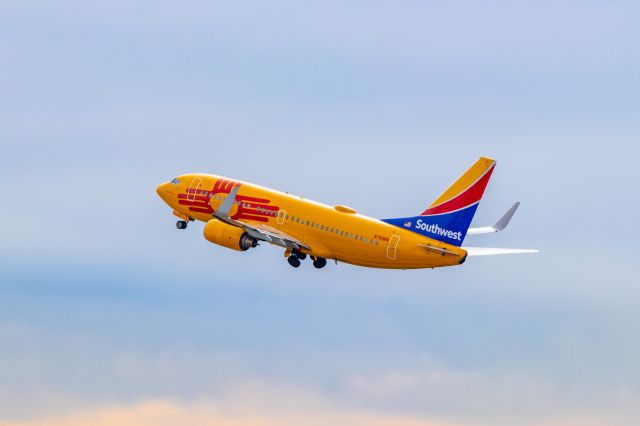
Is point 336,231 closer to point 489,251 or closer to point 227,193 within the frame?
point 489,251

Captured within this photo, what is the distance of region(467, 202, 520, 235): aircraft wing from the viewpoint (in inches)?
5256

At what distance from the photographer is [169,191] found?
470 ft

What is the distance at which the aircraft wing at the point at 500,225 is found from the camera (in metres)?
134

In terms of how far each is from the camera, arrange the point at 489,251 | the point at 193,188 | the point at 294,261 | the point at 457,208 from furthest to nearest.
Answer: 1. the point at 193,188
2. the point at 294,261
3. the point at 489,251
4. the point at 457,208

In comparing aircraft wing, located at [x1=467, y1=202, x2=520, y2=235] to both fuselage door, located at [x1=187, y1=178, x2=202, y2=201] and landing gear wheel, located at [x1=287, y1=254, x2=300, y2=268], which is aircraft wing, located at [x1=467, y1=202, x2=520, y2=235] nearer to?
landing gear wheel, located at [x1=287, y1=254, x2=300, y2=268]

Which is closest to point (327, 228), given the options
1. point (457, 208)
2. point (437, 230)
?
point (437, 230)

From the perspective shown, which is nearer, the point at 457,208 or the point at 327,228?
the point at 457,208

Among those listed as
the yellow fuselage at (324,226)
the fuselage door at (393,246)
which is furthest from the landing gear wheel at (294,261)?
the fuselage door at (393,246)

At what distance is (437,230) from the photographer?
405 feet

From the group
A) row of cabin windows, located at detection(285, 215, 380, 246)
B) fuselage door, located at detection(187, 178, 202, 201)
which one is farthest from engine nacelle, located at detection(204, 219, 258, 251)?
fuselage door, located at detection(187, 178, 202, 201)

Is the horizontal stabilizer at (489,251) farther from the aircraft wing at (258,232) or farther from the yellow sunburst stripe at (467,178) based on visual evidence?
the aircraft wing at (258,232)

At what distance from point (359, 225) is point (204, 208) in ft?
58.3

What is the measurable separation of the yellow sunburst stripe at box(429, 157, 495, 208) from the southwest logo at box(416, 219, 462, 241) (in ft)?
6.59

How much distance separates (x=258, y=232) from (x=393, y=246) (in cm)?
1167
